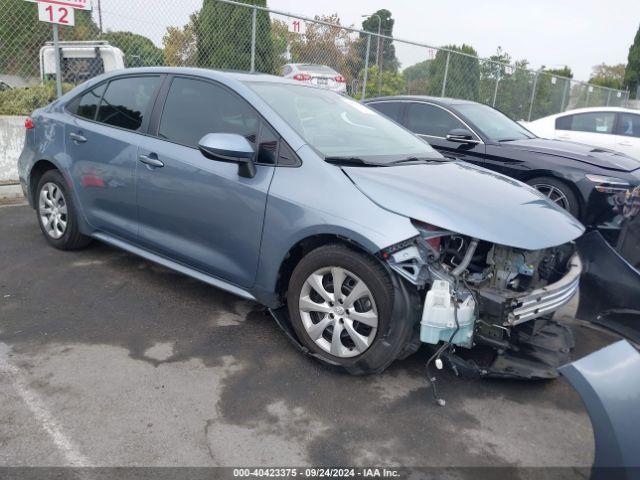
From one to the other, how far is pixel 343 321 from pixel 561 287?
1246 mm

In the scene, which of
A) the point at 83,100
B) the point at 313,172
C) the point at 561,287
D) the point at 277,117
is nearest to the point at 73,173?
the point at 83,100

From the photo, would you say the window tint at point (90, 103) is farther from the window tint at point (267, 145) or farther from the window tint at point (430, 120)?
the window tint at point (430, 120)

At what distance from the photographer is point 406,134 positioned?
4.16 meters

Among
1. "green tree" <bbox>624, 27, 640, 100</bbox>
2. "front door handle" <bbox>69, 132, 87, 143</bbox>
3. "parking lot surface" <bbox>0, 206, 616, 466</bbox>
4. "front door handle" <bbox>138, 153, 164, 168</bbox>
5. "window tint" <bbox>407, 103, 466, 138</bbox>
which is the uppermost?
"green tree" <bbox>624, 27, 640, 100</bbox>

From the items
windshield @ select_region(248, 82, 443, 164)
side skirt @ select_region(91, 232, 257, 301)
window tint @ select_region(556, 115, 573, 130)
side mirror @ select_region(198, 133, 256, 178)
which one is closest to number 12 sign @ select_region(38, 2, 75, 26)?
side skirt @ select_region(91, 232, 257, 301)

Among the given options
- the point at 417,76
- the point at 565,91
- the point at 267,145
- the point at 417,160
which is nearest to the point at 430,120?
the point at 417,160

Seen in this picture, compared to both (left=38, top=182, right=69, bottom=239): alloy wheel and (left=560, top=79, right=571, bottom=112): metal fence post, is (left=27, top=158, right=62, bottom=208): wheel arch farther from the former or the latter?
(left=560, top=79, right=571, bottom=112): metal fence post

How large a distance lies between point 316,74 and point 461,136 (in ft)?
19.4

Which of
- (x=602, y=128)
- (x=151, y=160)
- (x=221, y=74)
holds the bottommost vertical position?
(x=151, y=160)

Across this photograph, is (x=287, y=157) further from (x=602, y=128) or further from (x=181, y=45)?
(x=602, y=128)

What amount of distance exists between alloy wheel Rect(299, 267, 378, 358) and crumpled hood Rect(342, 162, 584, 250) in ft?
1.59

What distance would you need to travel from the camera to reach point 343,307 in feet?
9.69

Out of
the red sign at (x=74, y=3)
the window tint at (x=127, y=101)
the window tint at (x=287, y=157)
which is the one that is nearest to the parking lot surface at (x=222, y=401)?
the window tint at (x=287, y=157)

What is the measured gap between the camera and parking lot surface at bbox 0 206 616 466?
2.42m
